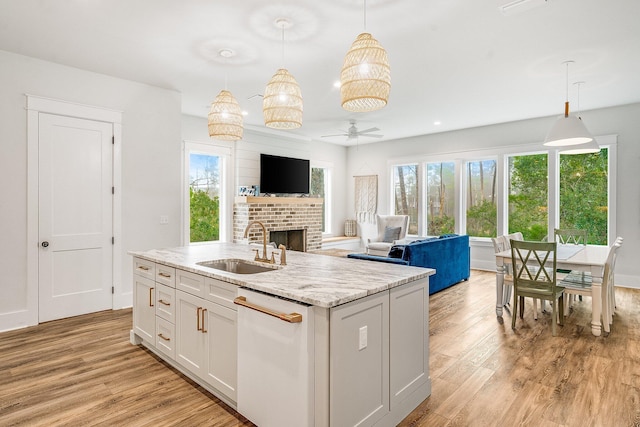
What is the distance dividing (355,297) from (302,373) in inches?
18.0

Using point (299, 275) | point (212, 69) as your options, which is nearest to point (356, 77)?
point (299, 275)

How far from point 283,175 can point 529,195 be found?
15.9ft

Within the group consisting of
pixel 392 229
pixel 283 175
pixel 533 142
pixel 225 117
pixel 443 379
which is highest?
pixel 533 142

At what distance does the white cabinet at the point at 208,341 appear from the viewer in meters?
2.22

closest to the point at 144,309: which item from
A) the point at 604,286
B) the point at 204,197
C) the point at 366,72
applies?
the point at 366,72

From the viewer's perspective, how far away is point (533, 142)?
20.9ft

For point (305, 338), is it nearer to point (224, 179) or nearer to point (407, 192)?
point (224, 179)

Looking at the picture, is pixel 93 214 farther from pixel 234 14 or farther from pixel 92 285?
pixel 234 14

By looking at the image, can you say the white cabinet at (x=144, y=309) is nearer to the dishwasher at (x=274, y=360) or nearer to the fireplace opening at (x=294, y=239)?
the dishwasher at (x=274, y=360)

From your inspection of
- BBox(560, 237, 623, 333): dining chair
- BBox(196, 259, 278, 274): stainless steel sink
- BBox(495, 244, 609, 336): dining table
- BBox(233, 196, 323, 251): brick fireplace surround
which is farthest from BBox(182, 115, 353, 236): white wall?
BBox(560, 237, 623, 333): dining chair

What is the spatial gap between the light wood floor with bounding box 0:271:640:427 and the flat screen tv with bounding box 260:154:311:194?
395 cm

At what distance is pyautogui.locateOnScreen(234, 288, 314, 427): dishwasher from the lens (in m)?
1.74

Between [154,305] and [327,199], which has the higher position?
[327,199]

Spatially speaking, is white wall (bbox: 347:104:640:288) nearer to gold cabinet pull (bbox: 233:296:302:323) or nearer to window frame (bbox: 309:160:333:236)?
window frame (bbox: 309:160:333:236)
